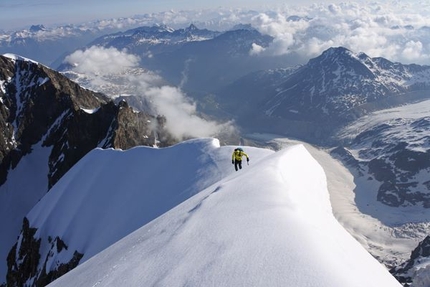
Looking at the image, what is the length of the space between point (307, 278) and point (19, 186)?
467 ft

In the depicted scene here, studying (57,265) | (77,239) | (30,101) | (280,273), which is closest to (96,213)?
(77,239)

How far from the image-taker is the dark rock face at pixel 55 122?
413ft

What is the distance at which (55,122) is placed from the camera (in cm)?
14625

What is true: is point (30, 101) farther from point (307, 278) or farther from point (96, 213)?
point (307, 278)

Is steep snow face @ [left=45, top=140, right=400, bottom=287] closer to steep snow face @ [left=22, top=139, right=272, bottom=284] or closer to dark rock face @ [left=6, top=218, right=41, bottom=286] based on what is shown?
steep snow face @ [left=22, top=139, right=272, bottom=284]

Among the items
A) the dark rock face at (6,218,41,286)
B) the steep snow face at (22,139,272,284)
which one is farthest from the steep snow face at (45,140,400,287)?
the dark rock face at (6,218,41,286)

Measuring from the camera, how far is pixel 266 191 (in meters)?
22.7

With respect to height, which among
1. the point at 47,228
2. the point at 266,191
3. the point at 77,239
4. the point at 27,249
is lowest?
the point at 27,249

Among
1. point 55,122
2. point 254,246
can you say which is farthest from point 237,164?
point 55,122

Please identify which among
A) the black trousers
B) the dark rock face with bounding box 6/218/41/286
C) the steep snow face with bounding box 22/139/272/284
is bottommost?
the dark rock face with bounding box 6/218/41/286

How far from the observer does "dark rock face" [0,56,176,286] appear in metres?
126

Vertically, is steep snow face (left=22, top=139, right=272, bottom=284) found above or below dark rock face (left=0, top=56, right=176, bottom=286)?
above

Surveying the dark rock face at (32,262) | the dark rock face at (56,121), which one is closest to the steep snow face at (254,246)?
the dark rock face at (32,262)

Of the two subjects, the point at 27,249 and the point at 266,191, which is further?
the point at 27,249
